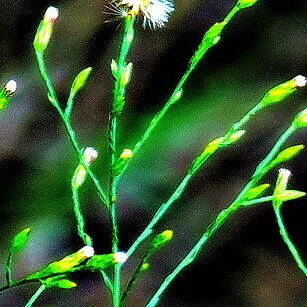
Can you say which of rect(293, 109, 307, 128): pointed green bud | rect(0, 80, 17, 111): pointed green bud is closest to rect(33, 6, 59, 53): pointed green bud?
rect(0, 80, 17, 111): pointed green bud

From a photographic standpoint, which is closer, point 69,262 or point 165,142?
point 69,262

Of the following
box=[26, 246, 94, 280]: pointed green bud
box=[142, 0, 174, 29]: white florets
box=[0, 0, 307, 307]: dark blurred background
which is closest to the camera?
box=[26, 246, 94, 280]: pointed green bud

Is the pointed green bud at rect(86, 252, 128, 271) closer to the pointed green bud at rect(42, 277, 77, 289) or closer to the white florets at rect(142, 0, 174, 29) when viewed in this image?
the pointed green bud at rect(42, 277, 77, 289)

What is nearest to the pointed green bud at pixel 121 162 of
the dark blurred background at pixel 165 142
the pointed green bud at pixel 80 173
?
the pointed green bud at pixel 80 173

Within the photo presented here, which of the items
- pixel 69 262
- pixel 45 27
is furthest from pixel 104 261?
pixel 45 27

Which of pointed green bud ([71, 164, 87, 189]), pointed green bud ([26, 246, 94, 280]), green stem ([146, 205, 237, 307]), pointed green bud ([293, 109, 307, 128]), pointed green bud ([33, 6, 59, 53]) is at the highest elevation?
pointed green bud ([33, 6, 59, 53])

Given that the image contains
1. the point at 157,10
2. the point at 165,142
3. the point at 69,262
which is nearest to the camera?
the point at 69,262

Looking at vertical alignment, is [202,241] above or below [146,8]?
below

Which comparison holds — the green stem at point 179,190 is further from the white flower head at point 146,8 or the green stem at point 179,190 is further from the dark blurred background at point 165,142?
the dark blurred background at point 165,142

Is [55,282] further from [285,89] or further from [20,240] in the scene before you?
[285,89]

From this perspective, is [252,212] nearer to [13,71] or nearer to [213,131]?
[213,131]
